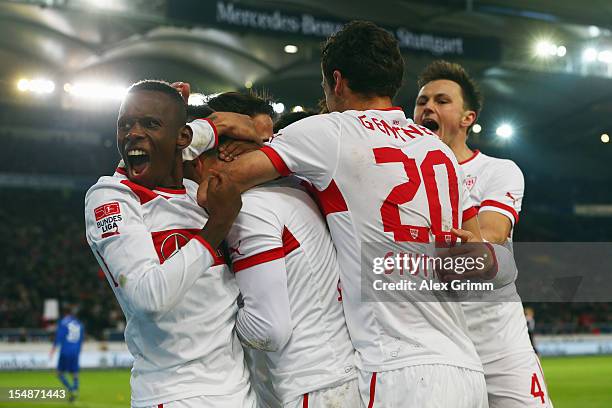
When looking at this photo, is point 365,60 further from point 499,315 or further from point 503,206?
point 499,315

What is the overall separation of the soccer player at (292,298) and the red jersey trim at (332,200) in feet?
0.21

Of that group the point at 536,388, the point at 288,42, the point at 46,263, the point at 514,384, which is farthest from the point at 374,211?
the point at 46,263

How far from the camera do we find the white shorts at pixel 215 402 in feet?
9.94

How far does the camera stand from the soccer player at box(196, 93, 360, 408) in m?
3.12

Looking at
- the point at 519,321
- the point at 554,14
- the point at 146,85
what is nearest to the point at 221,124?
the point at 146,85

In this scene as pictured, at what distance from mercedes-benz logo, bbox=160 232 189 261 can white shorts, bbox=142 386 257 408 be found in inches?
20.9

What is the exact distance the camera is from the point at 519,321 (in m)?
4.92

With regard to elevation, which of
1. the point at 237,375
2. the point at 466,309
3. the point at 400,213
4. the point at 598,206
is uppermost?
the point at 598,206

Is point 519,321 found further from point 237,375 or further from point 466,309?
point 237,375

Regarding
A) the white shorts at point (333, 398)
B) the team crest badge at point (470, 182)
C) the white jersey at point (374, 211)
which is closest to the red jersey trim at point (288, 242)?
the white jersey at point (374, 211)

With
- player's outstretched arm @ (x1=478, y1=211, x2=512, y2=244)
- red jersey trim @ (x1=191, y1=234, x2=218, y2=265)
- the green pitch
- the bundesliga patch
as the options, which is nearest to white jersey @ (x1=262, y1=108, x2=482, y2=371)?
red jersey trim @ (x1=191, y1=234, x2=218, y2=265)

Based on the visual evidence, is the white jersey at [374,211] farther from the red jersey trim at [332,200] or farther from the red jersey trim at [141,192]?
the red jersey trim at [141,192]

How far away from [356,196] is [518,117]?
30.0 metres

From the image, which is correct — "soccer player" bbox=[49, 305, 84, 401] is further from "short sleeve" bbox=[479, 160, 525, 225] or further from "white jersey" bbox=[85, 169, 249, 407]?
"white jersey" bbox=[85, 169, 249, 407]
